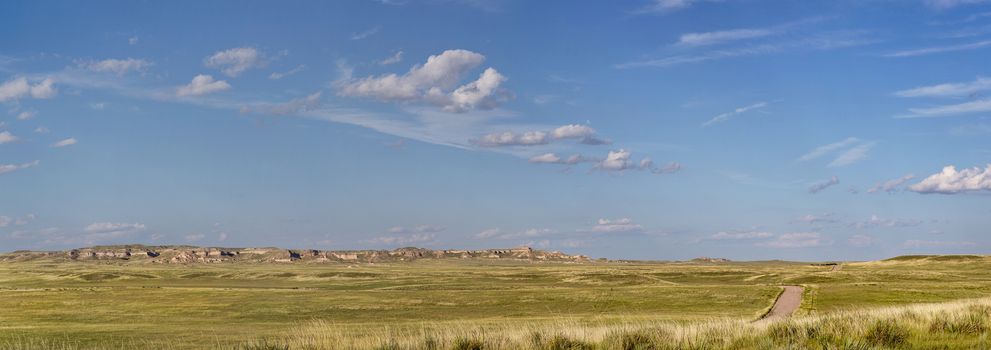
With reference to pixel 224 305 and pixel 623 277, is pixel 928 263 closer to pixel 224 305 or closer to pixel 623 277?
pixel 623 277

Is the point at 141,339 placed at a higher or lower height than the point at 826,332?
lower

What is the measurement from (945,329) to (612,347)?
27.2 ft

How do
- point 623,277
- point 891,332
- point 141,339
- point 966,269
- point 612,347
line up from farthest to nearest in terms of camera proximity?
point 966,269 < point 623,277 < point 141,339 < point 891,332 < point 612,347

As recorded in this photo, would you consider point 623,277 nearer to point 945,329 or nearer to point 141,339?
point 141,339

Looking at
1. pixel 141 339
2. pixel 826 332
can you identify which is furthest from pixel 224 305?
pixel 826 332

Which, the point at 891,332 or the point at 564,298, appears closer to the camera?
the point at 891,332

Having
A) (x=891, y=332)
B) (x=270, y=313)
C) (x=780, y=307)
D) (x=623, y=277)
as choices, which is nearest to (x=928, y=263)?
(x=623, y=277)

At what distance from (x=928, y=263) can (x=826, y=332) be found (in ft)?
542

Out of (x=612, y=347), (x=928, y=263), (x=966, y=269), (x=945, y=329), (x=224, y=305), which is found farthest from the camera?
(x=928, y=263)

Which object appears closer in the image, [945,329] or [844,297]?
[945,329]

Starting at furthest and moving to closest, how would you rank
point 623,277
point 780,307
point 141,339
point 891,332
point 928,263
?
point 928,263
point 623,277
point 780,307
point 141,339
point 891,332

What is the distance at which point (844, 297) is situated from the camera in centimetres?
6662

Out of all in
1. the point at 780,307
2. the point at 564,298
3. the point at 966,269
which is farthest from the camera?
the point at 966,269

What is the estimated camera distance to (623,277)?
127 meters
